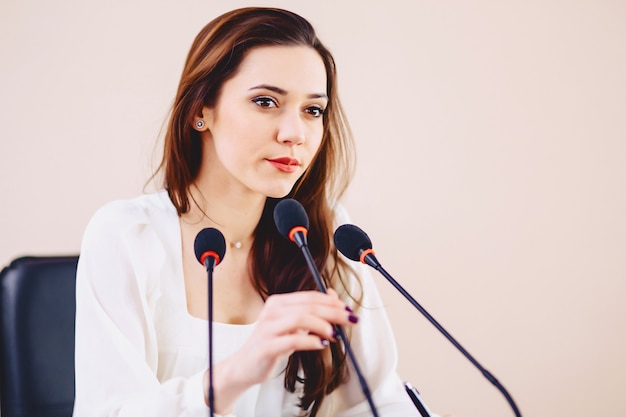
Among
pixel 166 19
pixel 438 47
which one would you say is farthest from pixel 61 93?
pixel 438 47

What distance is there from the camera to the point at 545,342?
77.1 inches

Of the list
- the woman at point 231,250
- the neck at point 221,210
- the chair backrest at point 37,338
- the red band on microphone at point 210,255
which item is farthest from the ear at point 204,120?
the red band on microphone at point 210,255

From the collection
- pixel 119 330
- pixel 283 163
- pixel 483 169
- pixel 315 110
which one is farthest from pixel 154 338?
pixel 483 169

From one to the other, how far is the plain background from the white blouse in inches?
19.7

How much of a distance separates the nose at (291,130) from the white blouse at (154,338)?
10.6 inches

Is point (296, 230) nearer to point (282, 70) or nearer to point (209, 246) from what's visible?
point (209, 246)

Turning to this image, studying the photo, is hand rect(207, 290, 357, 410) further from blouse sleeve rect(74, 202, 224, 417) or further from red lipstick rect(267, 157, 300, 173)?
red lipstick rect(267, 157, 300, 173)

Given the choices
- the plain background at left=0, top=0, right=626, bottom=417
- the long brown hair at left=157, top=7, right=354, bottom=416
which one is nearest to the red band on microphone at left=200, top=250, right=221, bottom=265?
the long brown hair at left=157, top=7, right=354, bottom=416

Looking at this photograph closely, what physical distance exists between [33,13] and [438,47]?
102 cm

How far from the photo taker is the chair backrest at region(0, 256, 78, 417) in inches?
40.9

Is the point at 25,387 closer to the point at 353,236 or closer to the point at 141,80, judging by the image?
the point at 353,236

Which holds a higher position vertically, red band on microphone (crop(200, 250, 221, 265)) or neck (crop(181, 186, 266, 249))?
red band on microphone (crop(200, 250, 221, 265))

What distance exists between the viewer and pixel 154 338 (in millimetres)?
1053

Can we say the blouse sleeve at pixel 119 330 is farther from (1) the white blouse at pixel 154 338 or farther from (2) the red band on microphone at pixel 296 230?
(2) the red band on microphone at pixel 296 230
